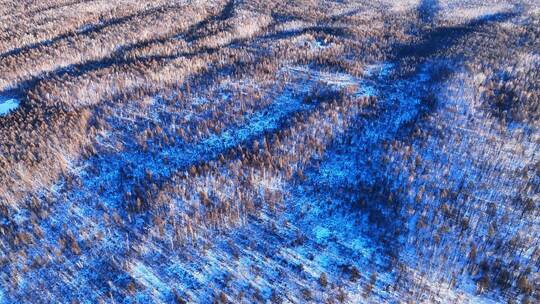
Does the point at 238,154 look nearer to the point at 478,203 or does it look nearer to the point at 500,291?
the point at 478,203

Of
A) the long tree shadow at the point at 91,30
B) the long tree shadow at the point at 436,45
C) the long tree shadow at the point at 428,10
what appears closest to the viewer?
the long tree shadow at the point at 436,45

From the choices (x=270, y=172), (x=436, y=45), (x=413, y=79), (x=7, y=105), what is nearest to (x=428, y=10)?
(x=436, y=45)

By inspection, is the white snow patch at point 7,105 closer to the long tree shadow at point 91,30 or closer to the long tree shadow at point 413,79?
the long tree shadow at point 91,30

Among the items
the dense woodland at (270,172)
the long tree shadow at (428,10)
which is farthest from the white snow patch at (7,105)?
the long tree shadow at (428,10)

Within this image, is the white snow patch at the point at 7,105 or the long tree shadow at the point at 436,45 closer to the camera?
the white snow patch at the point at 7,105

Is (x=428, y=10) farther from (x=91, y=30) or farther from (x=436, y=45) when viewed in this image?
(x=91, y=30)

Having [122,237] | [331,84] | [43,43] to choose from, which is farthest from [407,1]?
[122,237]
